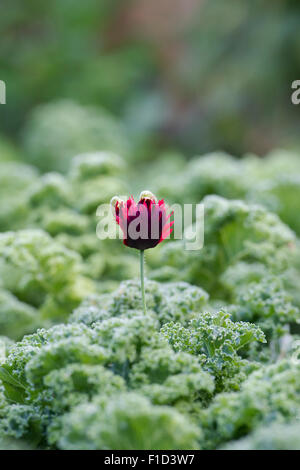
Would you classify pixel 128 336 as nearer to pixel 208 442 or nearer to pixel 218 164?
pixel 208 442

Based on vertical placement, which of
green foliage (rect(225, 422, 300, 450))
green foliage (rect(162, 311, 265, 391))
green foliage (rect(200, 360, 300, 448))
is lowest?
green foliage (rect(225, 422, 300, 450))

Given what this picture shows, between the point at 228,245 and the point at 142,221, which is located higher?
the point at 228,245

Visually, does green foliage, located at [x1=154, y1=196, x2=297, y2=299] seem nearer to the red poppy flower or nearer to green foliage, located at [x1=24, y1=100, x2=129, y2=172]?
the red poppy flower

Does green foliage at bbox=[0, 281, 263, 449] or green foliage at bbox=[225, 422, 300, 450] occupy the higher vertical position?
green foliage at bbox=[0, 281, 263, 449]

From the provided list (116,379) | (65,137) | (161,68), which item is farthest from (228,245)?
(161,68)

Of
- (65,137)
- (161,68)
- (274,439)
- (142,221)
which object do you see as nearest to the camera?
(274,439)

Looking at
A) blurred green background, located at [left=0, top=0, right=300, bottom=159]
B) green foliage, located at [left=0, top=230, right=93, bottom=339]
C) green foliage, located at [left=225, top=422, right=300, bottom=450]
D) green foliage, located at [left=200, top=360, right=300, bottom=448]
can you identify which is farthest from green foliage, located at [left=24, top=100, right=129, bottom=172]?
green foliage, located at [left=225, top=422, right=300, bottom=450]

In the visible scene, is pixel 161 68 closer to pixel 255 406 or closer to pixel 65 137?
pixel 65 137

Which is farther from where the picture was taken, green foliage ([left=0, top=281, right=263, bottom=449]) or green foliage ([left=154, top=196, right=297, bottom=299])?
green foliage ([left=154, top=196, right=297, bottom=299])
